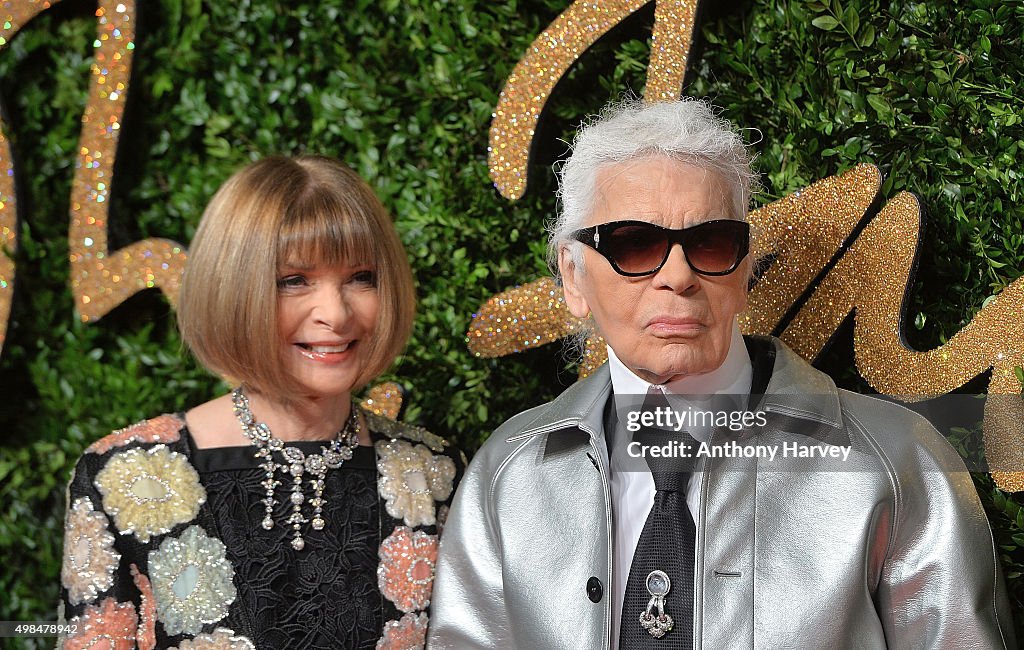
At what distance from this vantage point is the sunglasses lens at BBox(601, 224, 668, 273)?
2018 mm

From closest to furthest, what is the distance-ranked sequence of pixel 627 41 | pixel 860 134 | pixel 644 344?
pixel 644 344 → pixel 860 134 → pixel 627 41

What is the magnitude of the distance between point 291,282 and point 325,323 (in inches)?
4.5

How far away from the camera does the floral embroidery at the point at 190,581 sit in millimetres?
2246

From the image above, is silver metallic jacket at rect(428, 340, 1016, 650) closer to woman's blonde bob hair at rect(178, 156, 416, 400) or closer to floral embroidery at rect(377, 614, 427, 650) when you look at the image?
floral embroidery at rect(377, 614, 427, 650)

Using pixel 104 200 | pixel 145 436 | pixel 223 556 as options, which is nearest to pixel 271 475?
pixel 223 556

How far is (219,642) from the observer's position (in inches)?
88.1

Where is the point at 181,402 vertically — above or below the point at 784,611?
above

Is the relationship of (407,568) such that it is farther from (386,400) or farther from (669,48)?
(669,48)

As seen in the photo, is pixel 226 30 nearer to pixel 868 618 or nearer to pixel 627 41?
pixel 627 41

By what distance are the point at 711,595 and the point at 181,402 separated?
185cm

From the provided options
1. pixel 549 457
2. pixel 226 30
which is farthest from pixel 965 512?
pixel 226 30

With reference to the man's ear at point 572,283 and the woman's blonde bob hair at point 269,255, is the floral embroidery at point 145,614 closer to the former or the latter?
the woman's blonde bob hair at point 269,255

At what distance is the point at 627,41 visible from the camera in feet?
9.19

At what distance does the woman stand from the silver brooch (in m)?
0.59
